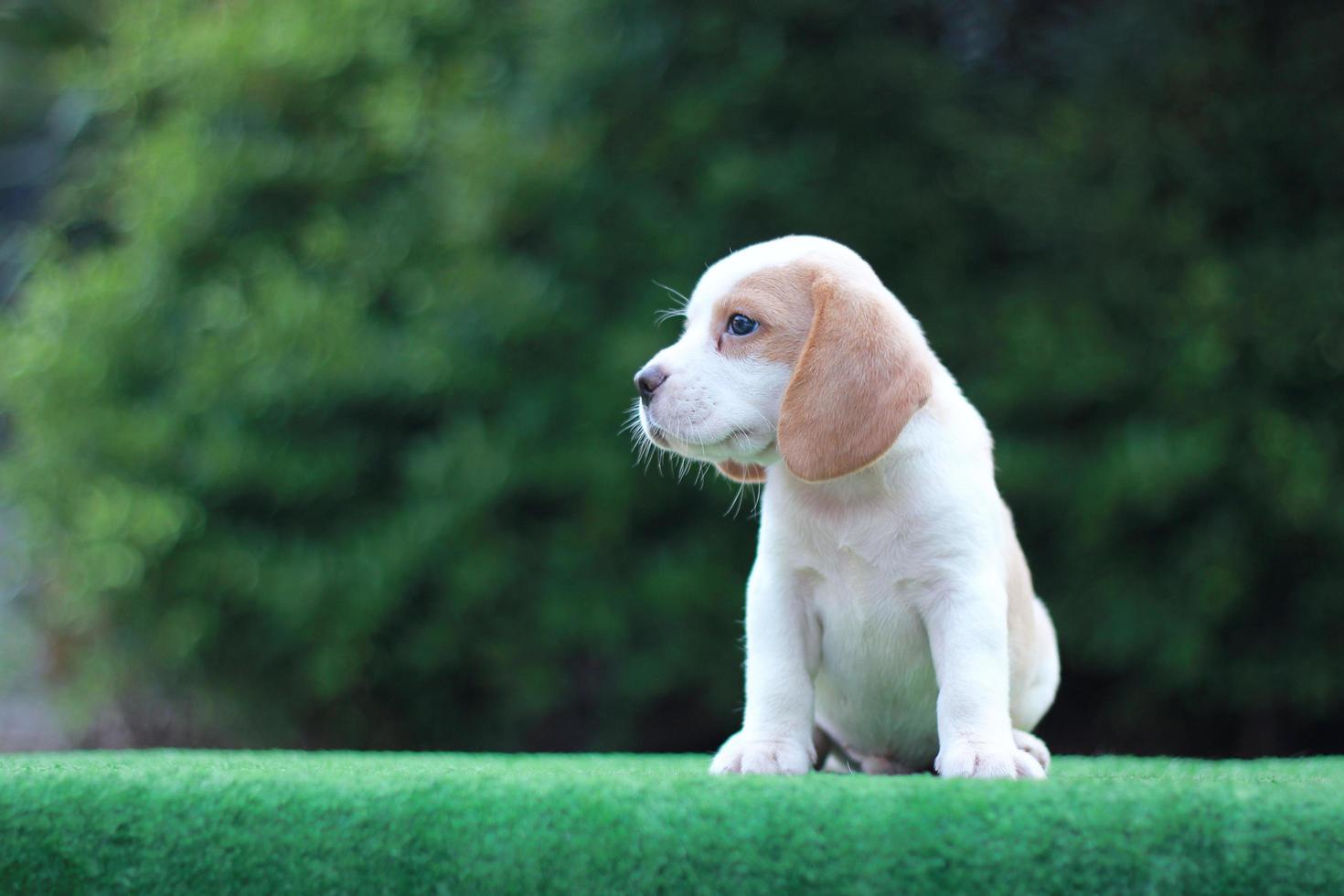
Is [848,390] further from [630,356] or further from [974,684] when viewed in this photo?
[630,356]

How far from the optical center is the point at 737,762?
2326 millimetres

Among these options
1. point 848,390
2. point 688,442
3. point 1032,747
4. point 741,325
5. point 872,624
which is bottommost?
point 1032,747

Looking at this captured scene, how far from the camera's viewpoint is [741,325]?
2.43 m

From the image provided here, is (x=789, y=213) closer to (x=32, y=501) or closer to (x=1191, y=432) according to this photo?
(x=1191, y=432)

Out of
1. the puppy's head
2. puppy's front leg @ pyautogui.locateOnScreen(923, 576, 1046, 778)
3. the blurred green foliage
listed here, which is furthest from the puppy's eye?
the blurred green foliage

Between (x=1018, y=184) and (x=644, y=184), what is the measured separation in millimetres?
1631

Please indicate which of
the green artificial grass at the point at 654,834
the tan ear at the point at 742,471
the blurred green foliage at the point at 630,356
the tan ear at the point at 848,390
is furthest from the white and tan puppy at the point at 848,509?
the blurred green foliage at the point at 630,356

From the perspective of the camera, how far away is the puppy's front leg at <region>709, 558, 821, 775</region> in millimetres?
2320

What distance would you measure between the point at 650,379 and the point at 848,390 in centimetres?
41

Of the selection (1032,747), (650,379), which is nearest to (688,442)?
(650,379)

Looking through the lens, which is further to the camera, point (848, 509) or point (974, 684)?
point (848, 509)

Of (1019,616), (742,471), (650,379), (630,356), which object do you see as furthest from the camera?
(630,356)

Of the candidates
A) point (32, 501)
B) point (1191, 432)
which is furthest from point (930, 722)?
point (32, 501)

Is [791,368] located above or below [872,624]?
above
